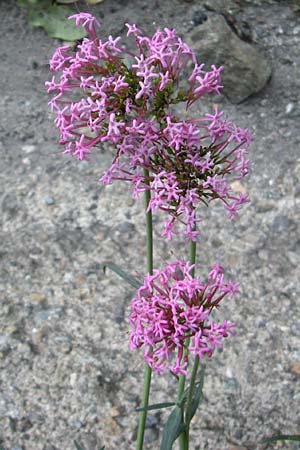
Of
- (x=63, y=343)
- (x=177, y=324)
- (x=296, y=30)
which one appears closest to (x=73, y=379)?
(x=63, y=343)

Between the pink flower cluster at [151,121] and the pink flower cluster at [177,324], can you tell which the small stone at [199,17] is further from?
the pink flower cluster at [177,324]

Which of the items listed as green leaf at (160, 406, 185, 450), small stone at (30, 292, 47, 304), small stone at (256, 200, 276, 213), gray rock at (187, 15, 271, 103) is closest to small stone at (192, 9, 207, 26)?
gray rock at (187, 15, 271, 103)

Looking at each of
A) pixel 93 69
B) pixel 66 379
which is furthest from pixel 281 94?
pixel 93 69

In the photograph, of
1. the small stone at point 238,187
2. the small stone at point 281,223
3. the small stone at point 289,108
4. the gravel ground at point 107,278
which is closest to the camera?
the gravel ground at point 107,278

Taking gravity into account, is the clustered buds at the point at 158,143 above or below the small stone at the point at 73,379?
Answer: above

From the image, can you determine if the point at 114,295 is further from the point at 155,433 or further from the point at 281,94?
the point at 281,94

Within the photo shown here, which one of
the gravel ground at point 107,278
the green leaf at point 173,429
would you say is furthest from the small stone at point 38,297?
the green leaf at point 173,429

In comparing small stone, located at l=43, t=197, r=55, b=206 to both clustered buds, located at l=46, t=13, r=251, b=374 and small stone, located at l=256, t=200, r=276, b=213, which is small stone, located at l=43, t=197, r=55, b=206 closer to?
small stone, located at l=256, t=200, r=276, b=213
